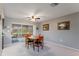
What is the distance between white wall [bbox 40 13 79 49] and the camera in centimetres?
240

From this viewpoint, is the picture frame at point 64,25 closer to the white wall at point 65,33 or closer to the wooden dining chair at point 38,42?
the white wall at point 65,33

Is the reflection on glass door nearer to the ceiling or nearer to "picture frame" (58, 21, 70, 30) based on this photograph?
the ceiling

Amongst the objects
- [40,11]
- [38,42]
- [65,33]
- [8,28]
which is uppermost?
[40,11]

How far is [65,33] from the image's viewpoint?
253 centimetres

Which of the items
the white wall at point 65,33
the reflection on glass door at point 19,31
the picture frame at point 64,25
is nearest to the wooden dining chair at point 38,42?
the white wall at point 65,33

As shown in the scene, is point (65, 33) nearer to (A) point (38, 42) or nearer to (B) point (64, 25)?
(B) point (64, 25)

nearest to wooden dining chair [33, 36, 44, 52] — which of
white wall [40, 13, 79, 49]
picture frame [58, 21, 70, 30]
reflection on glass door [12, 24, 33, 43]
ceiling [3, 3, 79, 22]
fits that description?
white wall [40, 13, 79, 49]

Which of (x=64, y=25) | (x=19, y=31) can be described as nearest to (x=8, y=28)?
(x=19, y=31)

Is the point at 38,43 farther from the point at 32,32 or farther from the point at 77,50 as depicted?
the point at 77,50

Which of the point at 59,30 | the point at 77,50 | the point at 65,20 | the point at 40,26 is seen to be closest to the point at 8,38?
the point at 40,26

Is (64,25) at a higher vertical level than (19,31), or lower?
higher

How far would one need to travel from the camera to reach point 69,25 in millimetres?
2490

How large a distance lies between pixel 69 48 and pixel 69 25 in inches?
25.4

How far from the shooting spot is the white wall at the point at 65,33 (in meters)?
2.40
